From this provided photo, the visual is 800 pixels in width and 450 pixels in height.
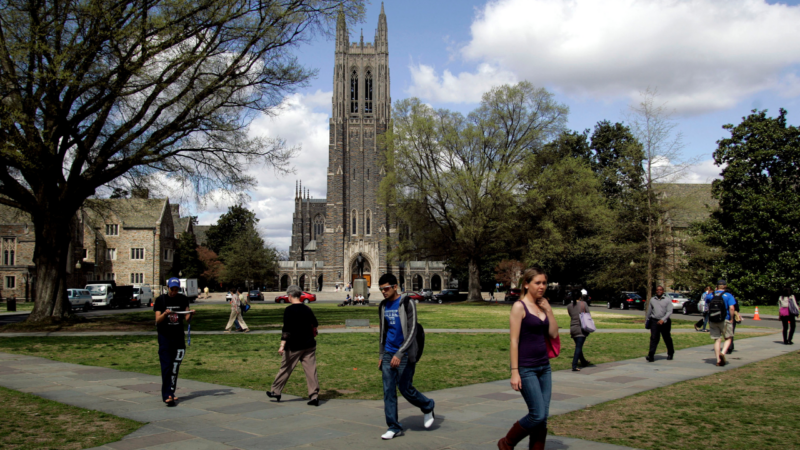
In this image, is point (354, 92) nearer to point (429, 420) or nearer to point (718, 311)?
point (718, 311)

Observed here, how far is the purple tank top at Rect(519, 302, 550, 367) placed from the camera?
16.3ft

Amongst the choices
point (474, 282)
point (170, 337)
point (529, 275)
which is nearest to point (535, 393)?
point (529, 275)

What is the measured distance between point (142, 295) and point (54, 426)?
44.6 metres

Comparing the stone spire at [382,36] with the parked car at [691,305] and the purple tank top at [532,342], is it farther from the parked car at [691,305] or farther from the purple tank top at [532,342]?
the purple tank top at [532,342]

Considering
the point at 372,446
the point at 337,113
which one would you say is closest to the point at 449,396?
the point at 372,446

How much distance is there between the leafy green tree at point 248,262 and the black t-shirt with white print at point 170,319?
65.3 meters

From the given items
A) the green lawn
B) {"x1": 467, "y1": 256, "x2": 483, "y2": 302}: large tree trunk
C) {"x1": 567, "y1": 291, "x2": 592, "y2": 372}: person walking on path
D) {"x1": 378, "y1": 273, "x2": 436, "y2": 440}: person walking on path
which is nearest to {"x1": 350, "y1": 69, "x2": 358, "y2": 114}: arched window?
{"x1": 467, "y1": 256, "x2": 483, "y2": 302}: large tree trunk

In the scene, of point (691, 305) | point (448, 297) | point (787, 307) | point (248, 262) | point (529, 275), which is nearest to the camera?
point (529, 275)

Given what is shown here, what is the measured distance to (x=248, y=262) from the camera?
73312mm

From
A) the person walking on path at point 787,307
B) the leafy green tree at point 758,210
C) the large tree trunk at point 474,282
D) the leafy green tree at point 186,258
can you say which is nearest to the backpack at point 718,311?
the person walking on path at point 787,307

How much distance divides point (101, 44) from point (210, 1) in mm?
3854

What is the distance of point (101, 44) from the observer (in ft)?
63.1

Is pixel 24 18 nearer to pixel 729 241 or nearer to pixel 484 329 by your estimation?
pixel 484 329

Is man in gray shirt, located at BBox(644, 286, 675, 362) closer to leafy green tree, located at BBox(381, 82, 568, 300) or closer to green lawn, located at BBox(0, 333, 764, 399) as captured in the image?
green lawn, located at BBox(0, 333, 764, 399)
